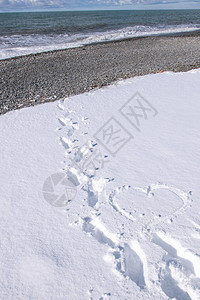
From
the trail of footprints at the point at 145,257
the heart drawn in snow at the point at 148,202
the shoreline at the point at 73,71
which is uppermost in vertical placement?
the shoreline at the point at 73,71

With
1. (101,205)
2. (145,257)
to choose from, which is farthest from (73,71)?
(145,257)

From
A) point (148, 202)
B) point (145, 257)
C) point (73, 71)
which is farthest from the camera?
point (73, 71)

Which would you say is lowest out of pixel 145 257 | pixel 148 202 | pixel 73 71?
pixel 145 257

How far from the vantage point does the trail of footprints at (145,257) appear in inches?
72.1

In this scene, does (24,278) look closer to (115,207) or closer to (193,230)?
(115,207)

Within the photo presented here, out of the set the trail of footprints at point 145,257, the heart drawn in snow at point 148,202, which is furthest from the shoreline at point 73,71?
the trail of footprints at point 145,257

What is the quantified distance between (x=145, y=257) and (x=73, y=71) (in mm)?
7593

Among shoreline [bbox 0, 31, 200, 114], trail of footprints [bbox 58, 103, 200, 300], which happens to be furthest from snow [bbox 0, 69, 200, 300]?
shoreline [bbox 0, 31, 200, 114]

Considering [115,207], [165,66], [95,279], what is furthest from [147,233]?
[165,66]

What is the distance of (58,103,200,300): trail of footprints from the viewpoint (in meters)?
1.83

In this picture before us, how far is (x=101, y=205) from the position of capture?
8.55 feet

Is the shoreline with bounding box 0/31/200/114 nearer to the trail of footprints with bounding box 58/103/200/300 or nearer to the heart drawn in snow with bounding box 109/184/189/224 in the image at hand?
the heart drawn in snow with bounding box 109/184/189/224

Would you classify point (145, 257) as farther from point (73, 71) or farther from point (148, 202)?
point (73, 71)

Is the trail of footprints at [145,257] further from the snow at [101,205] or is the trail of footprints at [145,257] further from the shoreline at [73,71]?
the shoreline at [73,71]
